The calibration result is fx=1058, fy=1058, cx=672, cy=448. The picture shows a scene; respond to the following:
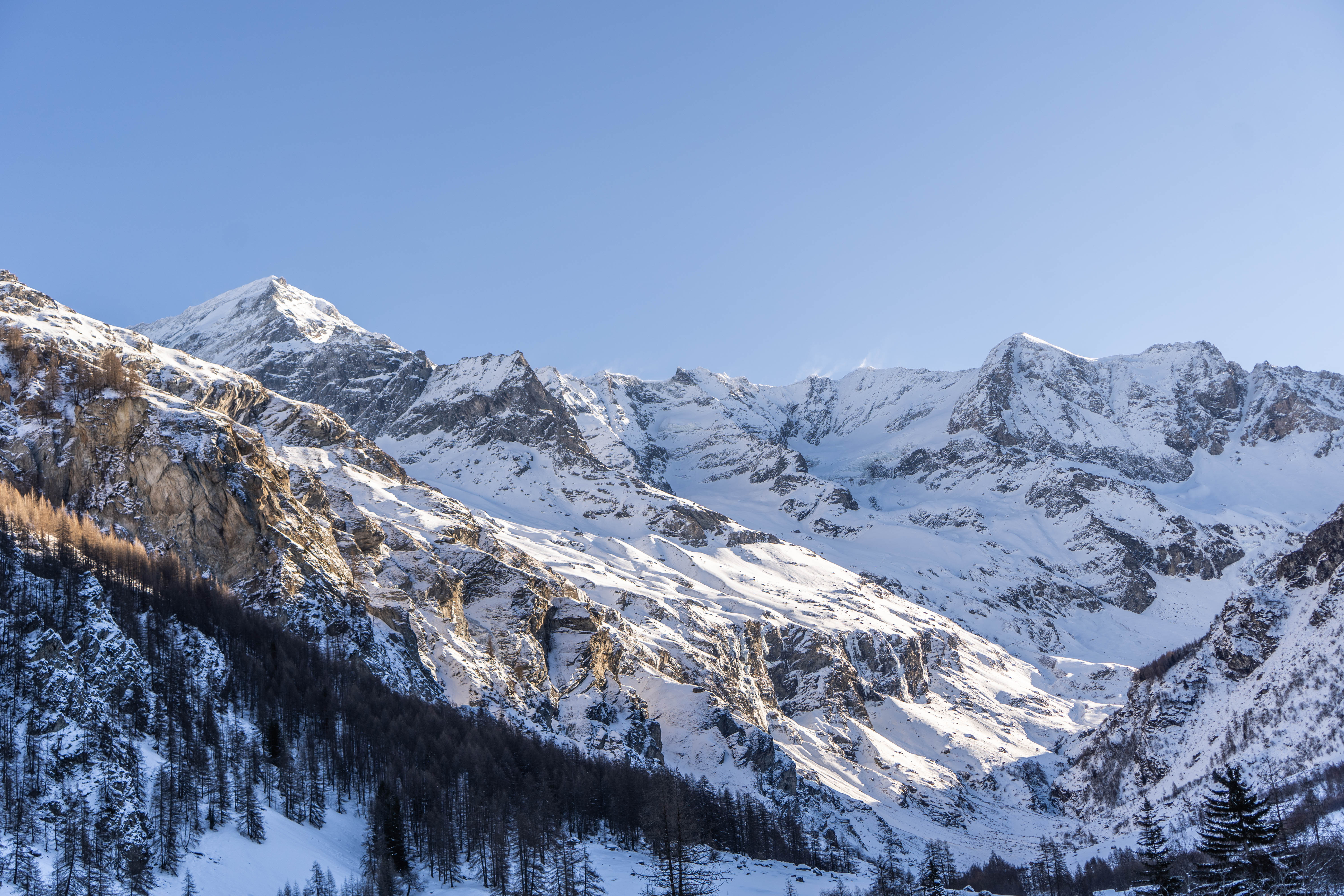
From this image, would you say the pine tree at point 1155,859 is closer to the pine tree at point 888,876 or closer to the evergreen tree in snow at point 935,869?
the evergreen tree in snow at point 935,869

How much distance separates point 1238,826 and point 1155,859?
61.3 ft

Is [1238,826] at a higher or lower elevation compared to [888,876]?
higher

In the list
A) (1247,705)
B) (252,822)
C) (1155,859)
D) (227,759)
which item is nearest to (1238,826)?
(1155,859)

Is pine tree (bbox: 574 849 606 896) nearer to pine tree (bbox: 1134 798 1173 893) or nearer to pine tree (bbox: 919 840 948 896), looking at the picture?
pine tree (bbox: 919 840 948 896)

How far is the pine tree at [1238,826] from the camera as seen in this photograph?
5884 cm

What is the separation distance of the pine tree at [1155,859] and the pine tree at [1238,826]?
31.7 feet

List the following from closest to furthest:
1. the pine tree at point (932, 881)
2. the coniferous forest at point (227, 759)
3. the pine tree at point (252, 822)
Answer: the coniferous forest at point (227, 759) → the pine tree at point (932, 881) → the pine tree at point (252, 822)

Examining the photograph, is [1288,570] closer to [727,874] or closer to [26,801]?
[727,874]

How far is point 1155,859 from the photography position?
76125 mm

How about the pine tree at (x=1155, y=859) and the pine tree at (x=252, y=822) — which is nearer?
the pine tree at (x=1155, y=859)

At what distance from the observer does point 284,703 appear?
11306 centimetres

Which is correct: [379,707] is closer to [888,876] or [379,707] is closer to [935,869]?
[888,876]

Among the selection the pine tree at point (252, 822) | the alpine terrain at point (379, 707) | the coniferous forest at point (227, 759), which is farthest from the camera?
the pine tree at point (252, 822)

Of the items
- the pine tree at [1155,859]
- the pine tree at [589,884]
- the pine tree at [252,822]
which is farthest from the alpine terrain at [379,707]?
the pine tree at [1155,859]
